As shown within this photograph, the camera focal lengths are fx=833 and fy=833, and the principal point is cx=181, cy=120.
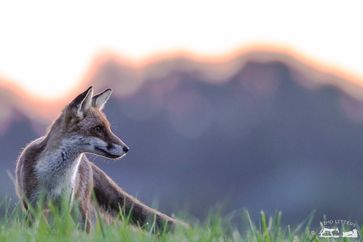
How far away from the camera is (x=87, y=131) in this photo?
40.3 feet

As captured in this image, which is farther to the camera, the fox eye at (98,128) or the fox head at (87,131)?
the fox eye at (98,128)

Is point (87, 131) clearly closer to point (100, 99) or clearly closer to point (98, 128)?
point (98, 128)

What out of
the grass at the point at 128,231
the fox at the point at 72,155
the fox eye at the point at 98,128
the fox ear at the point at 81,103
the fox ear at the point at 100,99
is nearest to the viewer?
the grass at the point at 128,231

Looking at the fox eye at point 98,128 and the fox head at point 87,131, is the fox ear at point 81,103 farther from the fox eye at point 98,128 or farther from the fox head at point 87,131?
the fox eye at point 98,128

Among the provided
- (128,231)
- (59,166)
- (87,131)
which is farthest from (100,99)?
(128,231)

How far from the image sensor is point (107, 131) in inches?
489

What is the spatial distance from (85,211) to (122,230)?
4638 millimetres

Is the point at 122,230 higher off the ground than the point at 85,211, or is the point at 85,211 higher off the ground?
the point at 122,230

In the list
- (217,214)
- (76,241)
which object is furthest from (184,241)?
(76,241)

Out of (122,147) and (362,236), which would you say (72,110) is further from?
(362,236)

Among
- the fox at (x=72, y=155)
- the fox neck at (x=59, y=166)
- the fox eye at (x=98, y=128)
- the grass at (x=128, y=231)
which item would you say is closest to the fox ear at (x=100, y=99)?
the fox at (x=72, y=155)

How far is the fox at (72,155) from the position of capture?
11867 mm

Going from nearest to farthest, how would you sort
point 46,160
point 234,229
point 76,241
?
point 76,241 → point 234,229 → point 46,160

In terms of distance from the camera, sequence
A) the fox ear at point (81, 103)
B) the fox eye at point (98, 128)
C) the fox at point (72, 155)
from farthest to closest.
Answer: the fox eye at point (98, 128), the fox ear at point (81, 103), the fox at point (72, 155)
